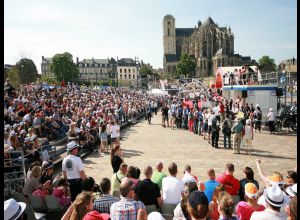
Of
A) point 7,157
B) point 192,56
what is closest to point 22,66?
point 192,56

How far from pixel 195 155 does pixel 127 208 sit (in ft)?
32.5

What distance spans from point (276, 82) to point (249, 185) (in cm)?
2263

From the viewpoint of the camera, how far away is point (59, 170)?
39.5 ft

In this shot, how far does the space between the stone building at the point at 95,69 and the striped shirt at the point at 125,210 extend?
149m

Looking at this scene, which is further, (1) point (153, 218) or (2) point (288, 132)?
(2) point (288, 132)

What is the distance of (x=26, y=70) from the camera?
253 ft

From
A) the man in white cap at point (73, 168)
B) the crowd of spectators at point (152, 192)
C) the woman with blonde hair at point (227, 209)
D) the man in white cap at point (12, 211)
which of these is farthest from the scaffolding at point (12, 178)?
the woman with blonde hair at point (227, 209)

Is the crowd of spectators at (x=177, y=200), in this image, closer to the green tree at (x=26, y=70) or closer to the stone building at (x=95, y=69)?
the green tree at (x=26, y=70)

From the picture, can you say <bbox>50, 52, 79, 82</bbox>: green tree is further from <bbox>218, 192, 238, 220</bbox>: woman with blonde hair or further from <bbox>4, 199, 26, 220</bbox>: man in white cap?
<bbox>218, 192, 238, 220</bbox>: woman with blonde hair

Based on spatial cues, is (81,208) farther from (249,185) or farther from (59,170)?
(59,170)

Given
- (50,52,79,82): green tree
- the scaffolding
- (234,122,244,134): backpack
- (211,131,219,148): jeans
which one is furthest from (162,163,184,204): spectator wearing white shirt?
(50,52,79,82): green tree

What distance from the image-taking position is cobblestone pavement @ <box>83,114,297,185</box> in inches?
474

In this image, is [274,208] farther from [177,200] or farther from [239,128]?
[239,128]

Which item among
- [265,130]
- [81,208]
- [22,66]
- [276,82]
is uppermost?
[22,66]
